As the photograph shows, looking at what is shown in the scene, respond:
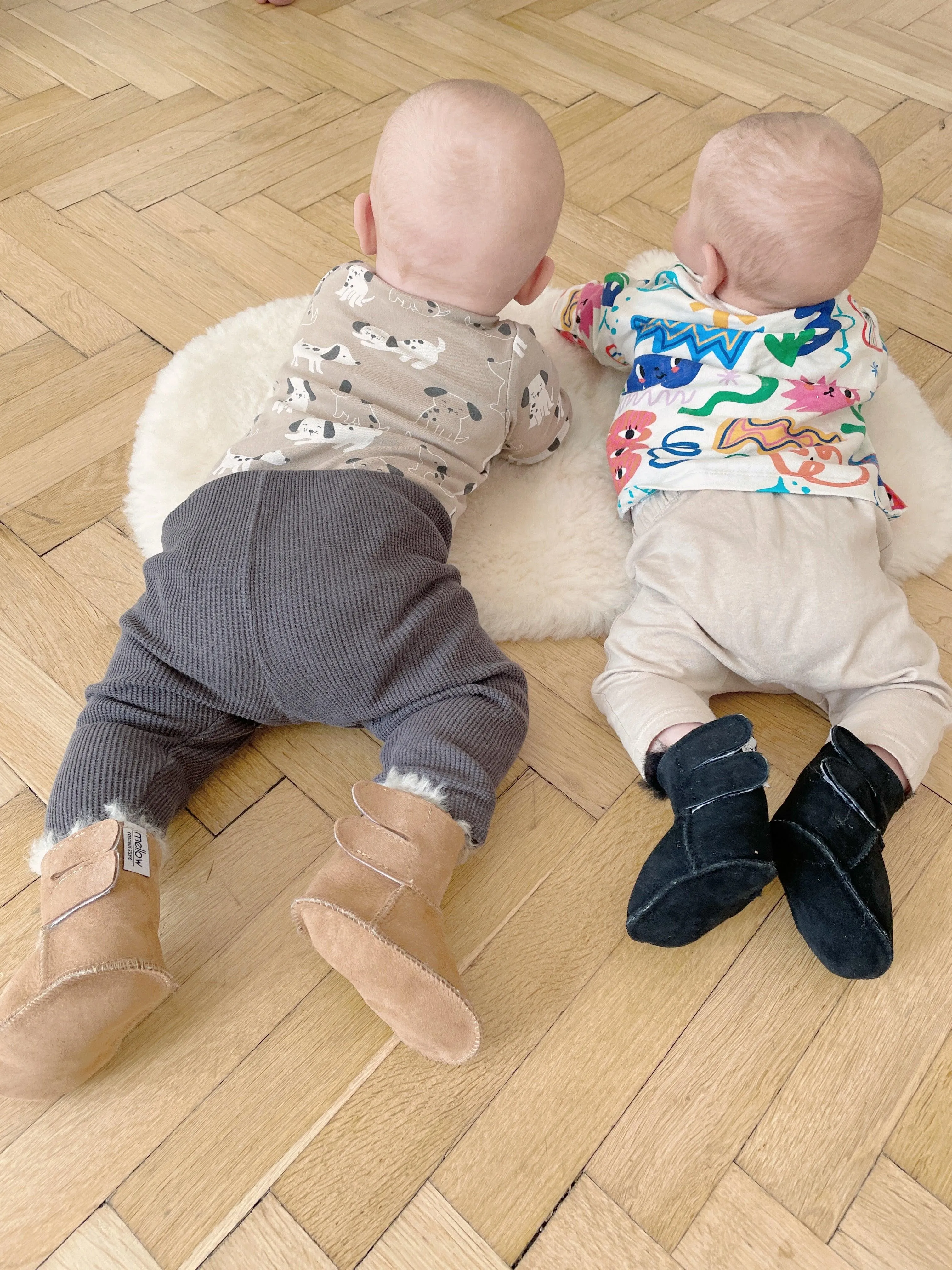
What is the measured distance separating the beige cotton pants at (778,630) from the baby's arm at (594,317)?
281 mm

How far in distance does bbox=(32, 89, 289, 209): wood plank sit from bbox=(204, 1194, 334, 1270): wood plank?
142cm

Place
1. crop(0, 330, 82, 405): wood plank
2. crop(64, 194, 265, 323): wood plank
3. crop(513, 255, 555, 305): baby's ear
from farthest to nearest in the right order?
crop(64, 194, 265, 323): wood plank < crop(0, 330, 82, 405): wood plank < crop(513, 255, 555, 305): baby's ear

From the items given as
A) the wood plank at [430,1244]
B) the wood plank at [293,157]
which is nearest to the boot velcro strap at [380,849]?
the wood plank at [430,1244]

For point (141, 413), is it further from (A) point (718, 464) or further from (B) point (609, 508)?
(A) point (718, 464)

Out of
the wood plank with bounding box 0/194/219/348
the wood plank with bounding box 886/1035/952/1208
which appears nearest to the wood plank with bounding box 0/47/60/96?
the wood plank with bounding box 0/194/219/348

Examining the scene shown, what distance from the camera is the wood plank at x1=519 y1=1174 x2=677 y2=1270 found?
0.67m

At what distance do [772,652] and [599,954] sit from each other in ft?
1.07

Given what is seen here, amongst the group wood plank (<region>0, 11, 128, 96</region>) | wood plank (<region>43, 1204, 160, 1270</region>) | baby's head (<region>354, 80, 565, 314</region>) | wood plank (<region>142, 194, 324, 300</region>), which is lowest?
wood plank (<region>43, 1204, 160, 1270</region>)

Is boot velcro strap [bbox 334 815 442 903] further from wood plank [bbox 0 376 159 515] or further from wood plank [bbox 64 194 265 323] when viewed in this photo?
wood plank [bbox 64 194 265 323]

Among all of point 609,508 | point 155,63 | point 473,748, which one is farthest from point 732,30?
point 473,748

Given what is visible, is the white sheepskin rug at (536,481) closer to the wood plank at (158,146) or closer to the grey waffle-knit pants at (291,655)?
the grey waffle-knit pants at (291,655)

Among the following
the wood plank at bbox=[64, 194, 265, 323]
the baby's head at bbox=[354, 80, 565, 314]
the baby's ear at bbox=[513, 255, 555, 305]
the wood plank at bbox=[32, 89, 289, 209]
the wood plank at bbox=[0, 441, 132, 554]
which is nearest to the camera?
the baby's head at bbox=[354, 80, 565, 314]

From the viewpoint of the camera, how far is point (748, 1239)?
0.68 metres

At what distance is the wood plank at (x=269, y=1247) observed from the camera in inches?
25.9
